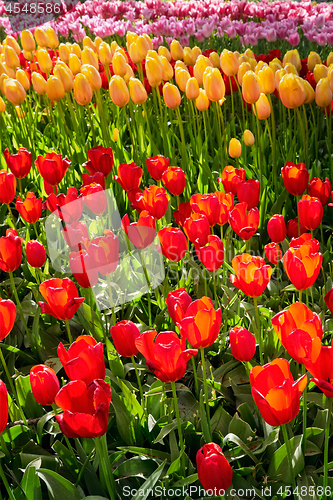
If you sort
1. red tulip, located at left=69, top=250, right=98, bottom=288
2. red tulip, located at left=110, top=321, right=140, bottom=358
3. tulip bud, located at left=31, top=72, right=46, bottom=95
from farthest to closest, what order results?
tulip bud, located at left=31, top=72, right=46, bottom=95
red tulip, located at left=69, top=250, right=98, bottom=288
red tulip, located at left=110, top=321, right=140, bottom=358

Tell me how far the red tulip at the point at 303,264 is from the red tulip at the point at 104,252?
0.53 metres

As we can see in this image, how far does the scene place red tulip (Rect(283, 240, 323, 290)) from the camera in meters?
1.21

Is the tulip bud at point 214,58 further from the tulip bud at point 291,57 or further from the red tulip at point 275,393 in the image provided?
the red tulip at point 275,393

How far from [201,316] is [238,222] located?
2.03 feet

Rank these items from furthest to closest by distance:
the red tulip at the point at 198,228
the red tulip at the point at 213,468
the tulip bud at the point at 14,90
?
the tulip bud at the point at 14,90 → the red tulip at the point at 198,228 → the red tulip at the point at 213,468

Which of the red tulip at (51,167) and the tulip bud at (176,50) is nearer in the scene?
the red tulip at (51,167)

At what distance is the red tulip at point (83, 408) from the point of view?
0.84 m

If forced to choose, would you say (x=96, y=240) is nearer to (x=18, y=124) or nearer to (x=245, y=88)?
(x=245, y=88)

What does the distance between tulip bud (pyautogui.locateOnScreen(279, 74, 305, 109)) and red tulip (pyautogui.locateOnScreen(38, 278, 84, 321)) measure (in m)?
1.56

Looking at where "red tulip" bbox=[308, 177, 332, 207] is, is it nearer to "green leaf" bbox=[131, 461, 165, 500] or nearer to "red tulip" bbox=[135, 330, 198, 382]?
"red tulip" bbox=[135, 330, 198, 382]

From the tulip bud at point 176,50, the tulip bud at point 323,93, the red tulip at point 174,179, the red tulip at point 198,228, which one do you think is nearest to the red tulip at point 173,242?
the red tulip at point 198,228

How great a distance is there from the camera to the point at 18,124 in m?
3.63

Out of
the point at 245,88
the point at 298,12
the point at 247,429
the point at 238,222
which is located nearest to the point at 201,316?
the point at 247,429

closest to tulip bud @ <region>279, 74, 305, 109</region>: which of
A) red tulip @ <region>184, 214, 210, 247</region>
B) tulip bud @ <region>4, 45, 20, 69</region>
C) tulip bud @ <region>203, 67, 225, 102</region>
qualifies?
tulip bud @ <region>203, 67, 225, 102</region>
